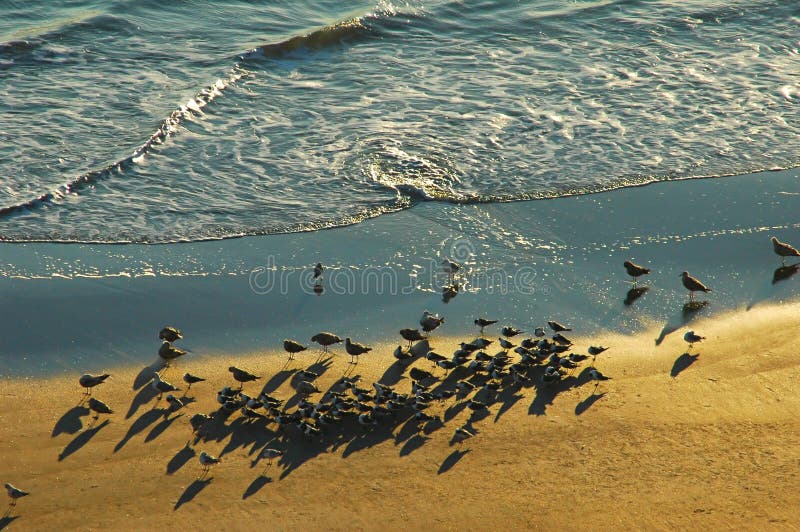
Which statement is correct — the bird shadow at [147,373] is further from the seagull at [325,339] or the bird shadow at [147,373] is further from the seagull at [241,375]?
the seagull at [325,339]

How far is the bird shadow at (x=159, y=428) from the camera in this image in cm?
868

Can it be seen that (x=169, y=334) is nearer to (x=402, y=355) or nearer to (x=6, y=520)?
(x=402, y=355)

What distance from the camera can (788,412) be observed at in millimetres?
8953

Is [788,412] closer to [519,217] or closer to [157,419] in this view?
[519,217]

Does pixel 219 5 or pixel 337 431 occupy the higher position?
pixel 219 5

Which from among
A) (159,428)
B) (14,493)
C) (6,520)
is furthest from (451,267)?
(6,520)

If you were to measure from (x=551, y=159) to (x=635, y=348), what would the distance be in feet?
20.3

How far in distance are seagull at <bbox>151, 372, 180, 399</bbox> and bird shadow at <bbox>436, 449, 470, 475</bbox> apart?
328 centimetres

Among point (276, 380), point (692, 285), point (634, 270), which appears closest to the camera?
point (276, 380)

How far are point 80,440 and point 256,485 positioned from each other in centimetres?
208

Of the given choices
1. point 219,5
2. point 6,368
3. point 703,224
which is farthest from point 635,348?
point 219,5

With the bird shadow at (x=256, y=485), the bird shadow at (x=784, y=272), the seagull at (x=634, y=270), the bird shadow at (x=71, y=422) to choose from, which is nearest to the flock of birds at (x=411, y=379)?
the bird shadow at (x=71, y=422)

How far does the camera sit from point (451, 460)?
841 cm

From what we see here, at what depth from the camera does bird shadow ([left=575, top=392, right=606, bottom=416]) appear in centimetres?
912
